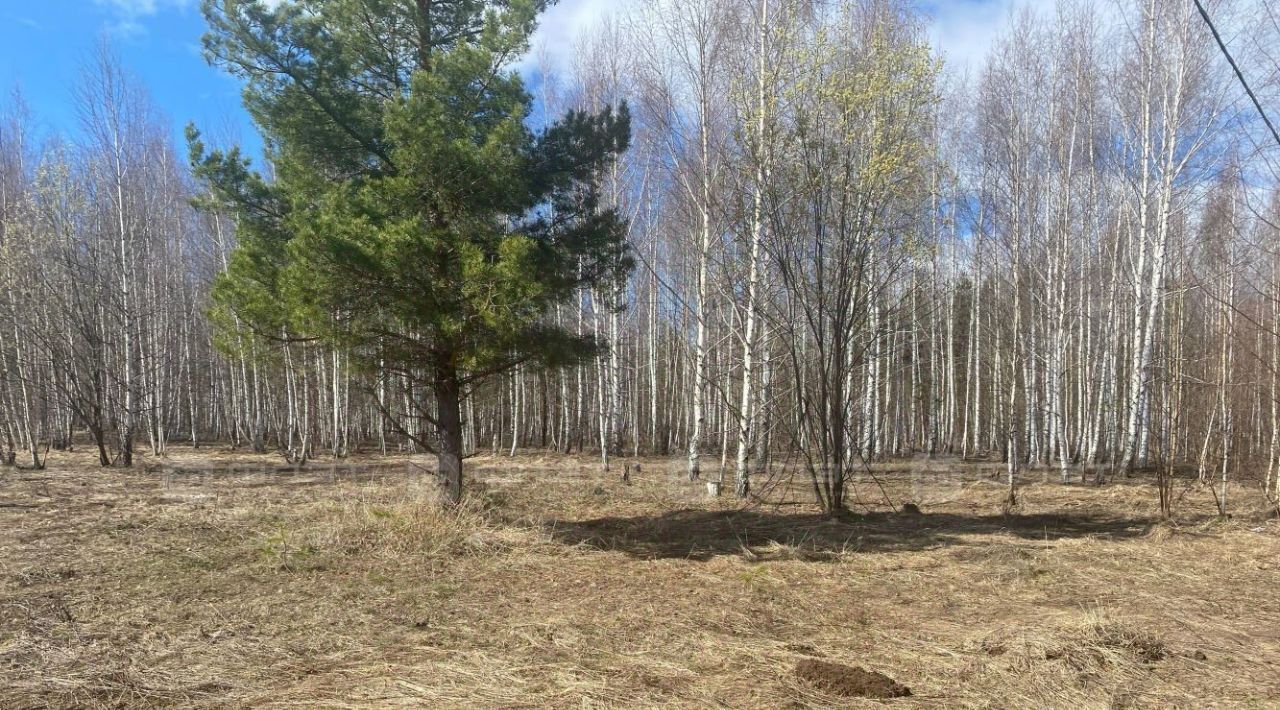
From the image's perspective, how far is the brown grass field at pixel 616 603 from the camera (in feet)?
10.9

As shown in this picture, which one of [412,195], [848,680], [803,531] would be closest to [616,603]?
[848,680]

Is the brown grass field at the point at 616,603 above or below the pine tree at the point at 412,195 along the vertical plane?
below

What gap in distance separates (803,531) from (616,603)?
3.18 m

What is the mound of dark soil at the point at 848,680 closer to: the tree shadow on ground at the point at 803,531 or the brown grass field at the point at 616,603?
the brown grass field at the point at 616,603

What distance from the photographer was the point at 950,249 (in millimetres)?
17641

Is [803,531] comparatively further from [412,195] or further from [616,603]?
[412,195]

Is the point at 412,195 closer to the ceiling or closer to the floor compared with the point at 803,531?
closer to the ceiling

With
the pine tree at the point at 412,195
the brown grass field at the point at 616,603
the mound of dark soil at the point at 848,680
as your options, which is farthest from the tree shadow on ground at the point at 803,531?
the mound of dark soil at the point at 848,680

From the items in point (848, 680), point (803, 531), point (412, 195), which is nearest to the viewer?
point (848, 680)

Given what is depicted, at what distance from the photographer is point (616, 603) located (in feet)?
16.0

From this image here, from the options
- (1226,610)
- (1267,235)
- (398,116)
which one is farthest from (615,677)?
(1267,235)

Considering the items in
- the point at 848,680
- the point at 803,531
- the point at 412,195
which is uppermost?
the point at 412,195

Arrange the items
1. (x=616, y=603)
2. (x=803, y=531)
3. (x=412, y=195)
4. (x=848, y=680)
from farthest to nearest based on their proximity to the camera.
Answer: (x=803, y=531)
(x=412, y=195)
(x=616, y=603)
(x=848, y=680)

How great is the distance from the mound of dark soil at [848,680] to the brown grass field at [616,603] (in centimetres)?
3
